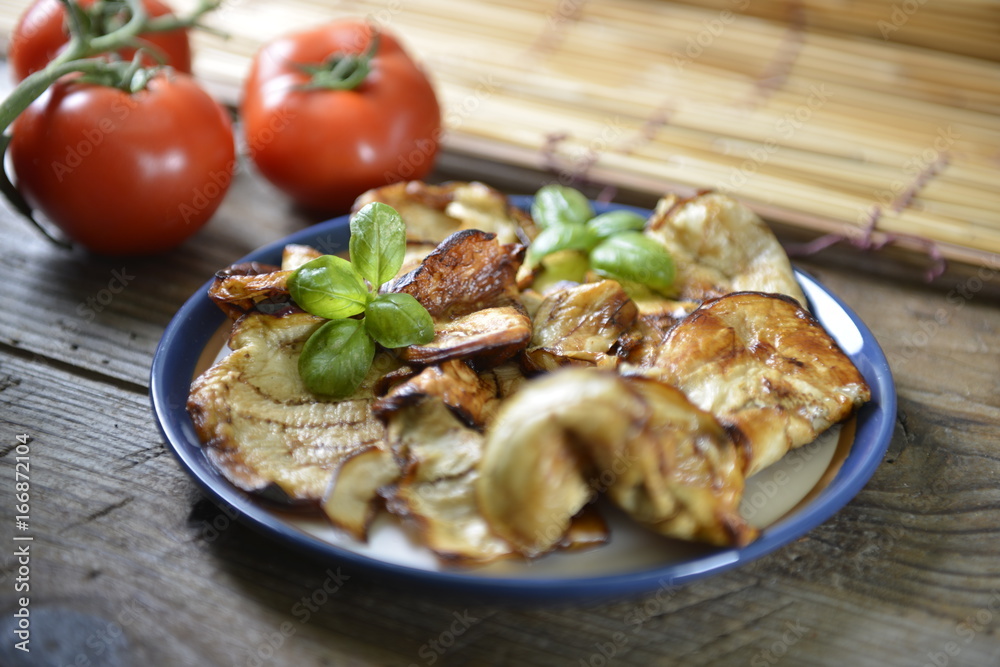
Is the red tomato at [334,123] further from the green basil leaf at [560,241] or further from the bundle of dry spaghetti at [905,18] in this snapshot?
the bundle of dry spaghetti at [905,18]

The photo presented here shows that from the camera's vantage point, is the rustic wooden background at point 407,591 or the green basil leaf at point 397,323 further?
the green basil leaf at point 397,323

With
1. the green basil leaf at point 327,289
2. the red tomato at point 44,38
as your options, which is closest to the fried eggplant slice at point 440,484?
the green basil leaf at point 327,289

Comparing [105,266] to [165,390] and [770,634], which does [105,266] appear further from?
[770,634]
